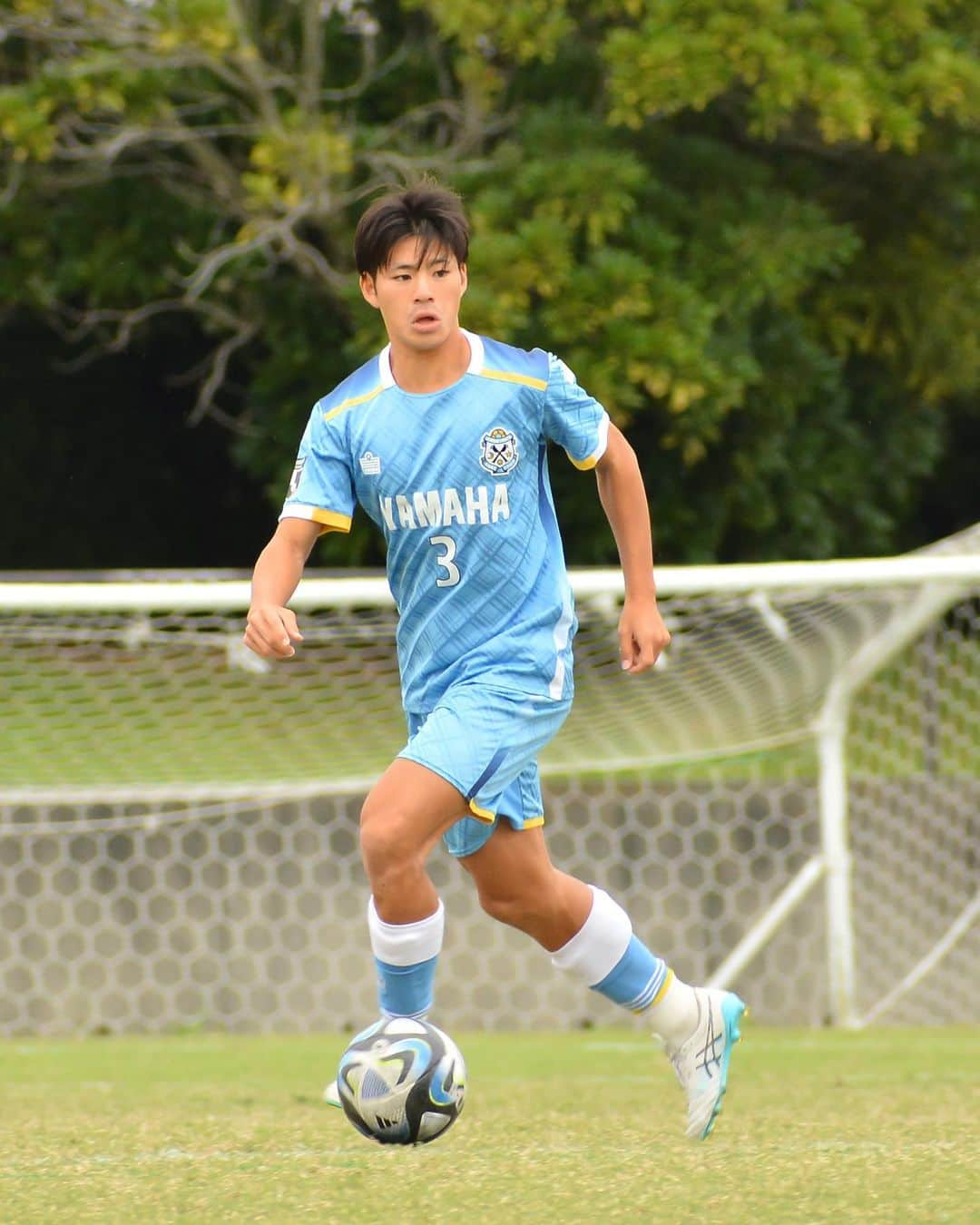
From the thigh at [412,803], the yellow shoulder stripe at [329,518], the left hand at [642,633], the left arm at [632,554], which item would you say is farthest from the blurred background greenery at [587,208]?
the thigh at [412,803]

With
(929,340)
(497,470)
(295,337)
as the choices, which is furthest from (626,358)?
(497,470)

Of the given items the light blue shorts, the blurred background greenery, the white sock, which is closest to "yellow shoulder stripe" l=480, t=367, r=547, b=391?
the light blue shorts

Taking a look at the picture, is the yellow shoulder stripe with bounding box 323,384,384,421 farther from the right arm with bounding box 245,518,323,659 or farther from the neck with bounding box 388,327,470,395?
the right arm with bounding box 245,518,323,659

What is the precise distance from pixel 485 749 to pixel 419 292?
2.65 ft

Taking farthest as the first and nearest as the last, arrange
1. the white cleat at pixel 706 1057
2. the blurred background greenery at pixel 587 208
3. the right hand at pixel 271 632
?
the blurred background greenery at pixel 587 208, the white cleat at pixel 706 1057, the right hand at pixel 271 632

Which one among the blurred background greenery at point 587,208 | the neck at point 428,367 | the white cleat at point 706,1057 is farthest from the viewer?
the blurred background greenery at point 587,208

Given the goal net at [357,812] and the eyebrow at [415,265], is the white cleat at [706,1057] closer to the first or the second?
the eyebrow at [415,265]

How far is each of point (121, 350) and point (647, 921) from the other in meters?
8.61

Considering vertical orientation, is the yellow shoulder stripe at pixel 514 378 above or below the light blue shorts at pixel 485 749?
above

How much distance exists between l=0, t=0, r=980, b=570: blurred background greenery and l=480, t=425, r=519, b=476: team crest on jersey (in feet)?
18.8

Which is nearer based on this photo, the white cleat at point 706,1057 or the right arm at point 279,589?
the right arm at point 279,589

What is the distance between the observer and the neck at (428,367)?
130 inches

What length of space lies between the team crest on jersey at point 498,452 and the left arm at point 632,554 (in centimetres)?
20

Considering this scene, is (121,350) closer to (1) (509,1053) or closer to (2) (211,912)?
(2) (211,912)
